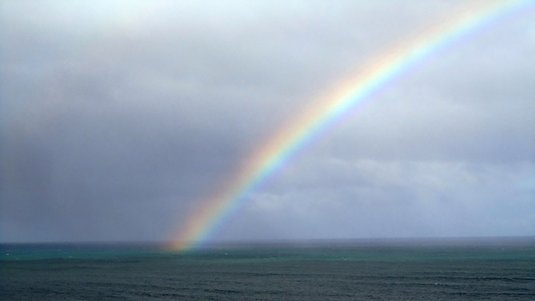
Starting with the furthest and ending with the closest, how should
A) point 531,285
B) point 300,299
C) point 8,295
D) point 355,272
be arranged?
1. point 355,272
2. point 531,285
3. point 8,295
4. point 300,299

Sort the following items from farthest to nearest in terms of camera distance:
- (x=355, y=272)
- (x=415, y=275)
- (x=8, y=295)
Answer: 1. (x=355, y=272)
2. (x=415, y=275)
3. (x=8, y=295)

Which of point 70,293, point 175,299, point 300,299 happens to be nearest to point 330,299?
point 300,299

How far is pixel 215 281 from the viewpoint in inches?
3681

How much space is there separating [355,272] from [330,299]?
41.4 meters

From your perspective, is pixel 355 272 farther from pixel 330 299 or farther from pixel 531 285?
pixel 330 299

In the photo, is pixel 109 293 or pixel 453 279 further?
pixel 453 279

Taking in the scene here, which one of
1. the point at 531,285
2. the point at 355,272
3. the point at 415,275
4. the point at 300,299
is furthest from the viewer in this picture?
the point at 355,272

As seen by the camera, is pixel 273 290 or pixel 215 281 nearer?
pixel 273 290

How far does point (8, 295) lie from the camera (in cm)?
7531

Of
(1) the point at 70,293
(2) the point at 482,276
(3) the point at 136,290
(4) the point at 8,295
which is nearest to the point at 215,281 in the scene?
(3) the point at 136,290

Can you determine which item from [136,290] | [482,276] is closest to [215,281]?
[136,290]

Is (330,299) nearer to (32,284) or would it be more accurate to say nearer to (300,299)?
(300,299)

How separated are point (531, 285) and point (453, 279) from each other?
44.2ft

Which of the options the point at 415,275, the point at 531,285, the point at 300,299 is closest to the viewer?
the point at 300,299
